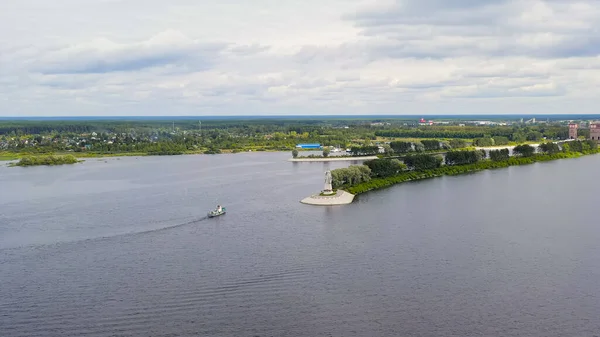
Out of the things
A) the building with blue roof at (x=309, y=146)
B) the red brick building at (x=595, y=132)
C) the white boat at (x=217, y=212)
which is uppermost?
the red brick building at (x=595, y=132)

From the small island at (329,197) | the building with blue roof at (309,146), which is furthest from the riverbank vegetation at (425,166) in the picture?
the building with blue roof at (309,146)

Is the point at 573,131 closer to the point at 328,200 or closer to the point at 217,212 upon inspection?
the point at 328,200

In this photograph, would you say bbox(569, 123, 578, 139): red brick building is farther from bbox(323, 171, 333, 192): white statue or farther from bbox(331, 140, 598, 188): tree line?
bbox(323, 171, 333, 192): white statue

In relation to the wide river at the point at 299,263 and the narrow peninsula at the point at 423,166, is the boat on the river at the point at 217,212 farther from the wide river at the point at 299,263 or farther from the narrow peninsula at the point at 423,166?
the narrow peninsula at the point at 423,166

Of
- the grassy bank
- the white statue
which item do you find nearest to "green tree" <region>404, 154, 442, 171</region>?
the grassy bank

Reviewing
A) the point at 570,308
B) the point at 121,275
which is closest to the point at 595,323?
the point at 570,308

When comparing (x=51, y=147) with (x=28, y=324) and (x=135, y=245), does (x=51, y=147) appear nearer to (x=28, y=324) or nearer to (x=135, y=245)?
(x=135, y=245)
